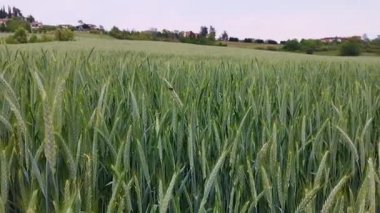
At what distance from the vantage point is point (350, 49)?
29.9 meters

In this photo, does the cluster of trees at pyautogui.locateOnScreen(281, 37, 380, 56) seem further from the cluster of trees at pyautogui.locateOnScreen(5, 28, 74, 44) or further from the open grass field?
the open grass field

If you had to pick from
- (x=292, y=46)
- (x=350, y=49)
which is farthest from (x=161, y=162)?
(x=292, y=46)

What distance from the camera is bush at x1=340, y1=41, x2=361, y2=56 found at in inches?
1169

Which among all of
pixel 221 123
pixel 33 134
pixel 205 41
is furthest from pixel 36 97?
pixel 205 41

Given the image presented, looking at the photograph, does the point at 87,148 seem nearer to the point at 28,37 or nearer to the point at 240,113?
the point at 240,113

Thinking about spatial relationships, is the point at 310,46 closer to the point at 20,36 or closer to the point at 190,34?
the point at 190,34

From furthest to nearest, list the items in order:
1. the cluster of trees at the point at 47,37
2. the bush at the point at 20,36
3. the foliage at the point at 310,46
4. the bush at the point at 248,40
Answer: the bush at the point at 248,40, the foliage at the point at 310,46, the cluster of trees at the point at 47,37, the bush at the point at 20,36

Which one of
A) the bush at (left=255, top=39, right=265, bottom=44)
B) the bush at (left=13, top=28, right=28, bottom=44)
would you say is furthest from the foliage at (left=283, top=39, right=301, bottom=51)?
the bush at (left=13, top=28, right=28, bottom=44)

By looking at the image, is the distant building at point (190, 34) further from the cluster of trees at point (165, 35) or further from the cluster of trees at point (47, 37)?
the cluster of trees at point (47, 37)

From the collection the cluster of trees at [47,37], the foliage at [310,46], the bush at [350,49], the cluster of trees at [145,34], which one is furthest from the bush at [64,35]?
the bush at [350,49]

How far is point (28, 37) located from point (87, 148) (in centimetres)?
2920

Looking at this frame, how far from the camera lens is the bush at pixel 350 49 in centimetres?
2970

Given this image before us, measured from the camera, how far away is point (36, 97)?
0.91m

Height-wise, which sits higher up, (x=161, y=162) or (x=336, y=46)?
(x=161, y=162)
